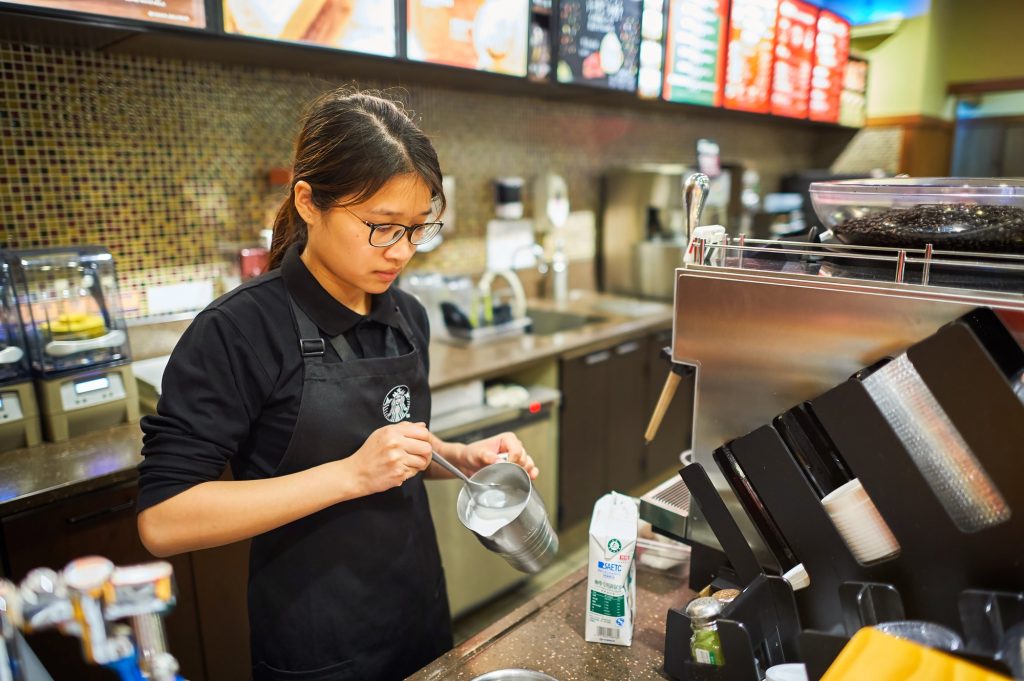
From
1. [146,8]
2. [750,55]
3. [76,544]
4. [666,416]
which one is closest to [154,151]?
[146,8]

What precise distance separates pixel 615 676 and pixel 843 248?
68 centimetres

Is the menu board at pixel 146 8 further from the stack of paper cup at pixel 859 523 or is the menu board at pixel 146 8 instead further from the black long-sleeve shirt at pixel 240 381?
the stack of paper cup at pixel 859 523

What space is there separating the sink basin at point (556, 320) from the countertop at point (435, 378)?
7cm

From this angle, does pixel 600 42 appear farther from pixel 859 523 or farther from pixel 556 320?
pixel 859 523

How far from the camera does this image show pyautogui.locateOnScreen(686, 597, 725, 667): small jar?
850 mm

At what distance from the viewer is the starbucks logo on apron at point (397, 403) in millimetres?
1226

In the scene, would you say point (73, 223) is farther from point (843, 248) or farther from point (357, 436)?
point (843, 248)

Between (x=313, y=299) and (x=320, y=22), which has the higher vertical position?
(x=320, y=22)

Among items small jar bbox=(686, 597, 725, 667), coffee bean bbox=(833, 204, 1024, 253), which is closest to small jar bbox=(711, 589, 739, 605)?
small jar bbox=(686, 597, 725, 667)

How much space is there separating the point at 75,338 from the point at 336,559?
1211 millimetres

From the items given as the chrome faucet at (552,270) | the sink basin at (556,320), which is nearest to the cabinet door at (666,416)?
the sink basin at (556,320)

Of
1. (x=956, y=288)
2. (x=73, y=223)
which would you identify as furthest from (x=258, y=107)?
(x=956, y=288)

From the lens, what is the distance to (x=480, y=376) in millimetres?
2578

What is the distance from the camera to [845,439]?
0.78 meters
